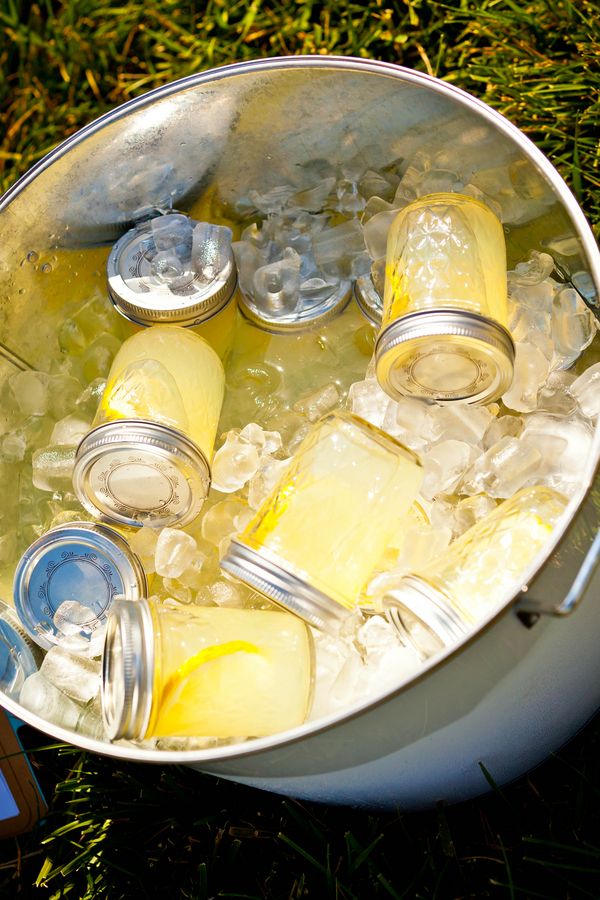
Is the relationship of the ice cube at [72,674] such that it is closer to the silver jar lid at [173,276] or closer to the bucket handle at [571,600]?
the silver jar lid at [173,276]

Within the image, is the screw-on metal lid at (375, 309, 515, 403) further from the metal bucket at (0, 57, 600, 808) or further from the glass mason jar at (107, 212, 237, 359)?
the glass mason jar at (107, 212, 237, 359)

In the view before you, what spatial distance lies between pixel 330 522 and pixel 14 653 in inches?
19.3

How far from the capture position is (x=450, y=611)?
3.27ft

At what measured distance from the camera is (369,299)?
1425mm

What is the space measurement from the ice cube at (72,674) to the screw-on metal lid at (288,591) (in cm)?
28

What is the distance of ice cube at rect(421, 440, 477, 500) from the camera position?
1267 mm

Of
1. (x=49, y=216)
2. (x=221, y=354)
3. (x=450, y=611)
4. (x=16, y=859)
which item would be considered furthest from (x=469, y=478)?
(x=16, y=859)

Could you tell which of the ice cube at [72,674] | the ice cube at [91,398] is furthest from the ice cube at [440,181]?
the ice cube at [72,674]

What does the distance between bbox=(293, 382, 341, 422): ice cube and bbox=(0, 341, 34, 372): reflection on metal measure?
0.44 m

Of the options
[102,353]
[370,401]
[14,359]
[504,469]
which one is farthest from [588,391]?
[14,359]

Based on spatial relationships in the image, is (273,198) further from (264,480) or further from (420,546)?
(420,546)

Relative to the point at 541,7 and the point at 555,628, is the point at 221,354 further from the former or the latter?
the point at 541,7

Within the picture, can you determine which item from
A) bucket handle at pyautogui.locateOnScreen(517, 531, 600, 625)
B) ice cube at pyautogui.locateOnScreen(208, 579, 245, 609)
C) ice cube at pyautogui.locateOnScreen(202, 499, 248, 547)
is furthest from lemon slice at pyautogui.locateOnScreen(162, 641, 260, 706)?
bucket handle at pyautogui.locateOnScreen(517, 531, 600, 625)

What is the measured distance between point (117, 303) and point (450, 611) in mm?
723
